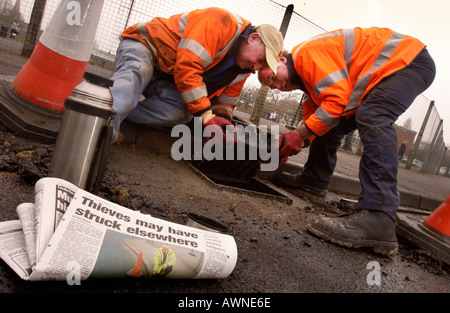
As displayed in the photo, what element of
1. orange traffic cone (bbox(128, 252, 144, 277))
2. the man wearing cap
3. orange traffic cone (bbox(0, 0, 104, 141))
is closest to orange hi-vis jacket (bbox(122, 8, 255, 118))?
the man wearing cap

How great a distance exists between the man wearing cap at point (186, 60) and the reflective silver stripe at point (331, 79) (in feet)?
1.31

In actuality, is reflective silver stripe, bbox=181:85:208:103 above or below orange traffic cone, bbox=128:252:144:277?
above

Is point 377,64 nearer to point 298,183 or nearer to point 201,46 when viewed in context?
point 201,46

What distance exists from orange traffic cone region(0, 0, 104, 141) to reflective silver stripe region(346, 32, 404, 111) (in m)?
2.21

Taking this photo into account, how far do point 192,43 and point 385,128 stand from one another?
1.58 meters

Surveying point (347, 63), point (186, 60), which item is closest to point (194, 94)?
point (186, 60)

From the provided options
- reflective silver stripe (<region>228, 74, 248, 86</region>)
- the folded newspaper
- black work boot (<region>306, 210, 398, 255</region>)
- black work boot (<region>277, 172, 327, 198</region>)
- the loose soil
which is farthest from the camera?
black work boot (<region>277, 172, 327, 198</region>)

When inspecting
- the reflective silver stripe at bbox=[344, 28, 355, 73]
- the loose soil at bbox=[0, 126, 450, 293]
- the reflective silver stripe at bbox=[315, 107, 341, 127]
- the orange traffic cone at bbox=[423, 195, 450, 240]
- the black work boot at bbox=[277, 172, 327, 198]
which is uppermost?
the reflective silver stripe at bbox=[344, 28, 355, 73]

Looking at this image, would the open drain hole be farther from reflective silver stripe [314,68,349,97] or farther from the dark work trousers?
reflective silver stripe [314,68,349,97]

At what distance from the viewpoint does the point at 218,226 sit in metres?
1.57

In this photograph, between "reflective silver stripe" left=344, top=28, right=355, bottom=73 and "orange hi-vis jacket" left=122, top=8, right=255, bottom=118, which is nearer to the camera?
"orange hi-vis jacket" left=122, top=8, right=255, bottom=118

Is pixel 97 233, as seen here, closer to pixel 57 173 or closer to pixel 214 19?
pixel 57 173

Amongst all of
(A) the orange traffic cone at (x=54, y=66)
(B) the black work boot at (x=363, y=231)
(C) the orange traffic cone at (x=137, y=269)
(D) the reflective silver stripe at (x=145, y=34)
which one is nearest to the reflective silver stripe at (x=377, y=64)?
(B) the black work boot at (x=363, y=231)

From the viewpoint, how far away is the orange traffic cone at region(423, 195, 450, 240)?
2.65m
